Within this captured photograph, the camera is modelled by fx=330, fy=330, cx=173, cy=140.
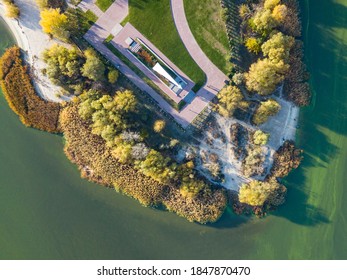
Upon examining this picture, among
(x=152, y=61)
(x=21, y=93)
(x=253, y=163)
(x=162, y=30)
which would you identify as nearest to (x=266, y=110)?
(x=253, y=163)

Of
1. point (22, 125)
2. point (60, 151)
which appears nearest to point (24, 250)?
point (60, 151)

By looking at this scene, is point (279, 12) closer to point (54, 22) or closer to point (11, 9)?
point (54, 22)

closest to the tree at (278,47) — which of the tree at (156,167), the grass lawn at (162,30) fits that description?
the grass lawn at (162,30)

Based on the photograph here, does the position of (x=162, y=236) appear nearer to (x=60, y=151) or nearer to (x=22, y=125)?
(x=60, y=151)

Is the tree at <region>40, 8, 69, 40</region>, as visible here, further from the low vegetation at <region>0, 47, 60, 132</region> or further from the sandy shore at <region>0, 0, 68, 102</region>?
the low vegetation at <region>0, 47, 60, 132</region>

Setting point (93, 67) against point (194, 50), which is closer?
point (93, 67)

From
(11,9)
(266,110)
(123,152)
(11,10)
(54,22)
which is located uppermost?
(266,110)
